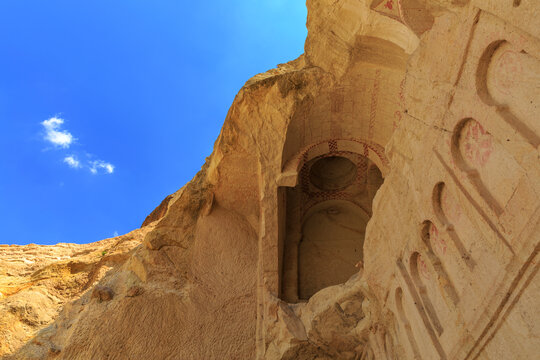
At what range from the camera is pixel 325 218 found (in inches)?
346

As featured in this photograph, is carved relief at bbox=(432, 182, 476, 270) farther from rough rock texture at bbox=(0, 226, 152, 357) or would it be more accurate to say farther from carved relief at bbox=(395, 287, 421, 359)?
rough rock texture at bbox=(0, 226, 152, 357)

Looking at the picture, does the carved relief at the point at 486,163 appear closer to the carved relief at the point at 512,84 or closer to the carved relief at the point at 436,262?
the carved relief at the point at 512,84

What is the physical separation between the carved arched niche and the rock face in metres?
0.04

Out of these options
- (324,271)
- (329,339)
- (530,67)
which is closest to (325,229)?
(324,271)

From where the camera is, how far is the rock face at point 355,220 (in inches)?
116

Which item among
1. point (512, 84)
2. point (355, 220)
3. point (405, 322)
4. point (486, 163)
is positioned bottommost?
point (405, 322)

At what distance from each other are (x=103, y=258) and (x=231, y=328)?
4150 mm

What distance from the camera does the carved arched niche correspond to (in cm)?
793

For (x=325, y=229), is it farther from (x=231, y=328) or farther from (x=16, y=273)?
(x=16, y=273)

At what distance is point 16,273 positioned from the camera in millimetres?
8938

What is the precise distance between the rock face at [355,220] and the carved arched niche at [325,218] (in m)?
0.04

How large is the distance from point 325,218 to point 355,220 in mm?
660

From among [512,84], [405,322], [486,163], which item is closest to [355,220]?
[405,322]

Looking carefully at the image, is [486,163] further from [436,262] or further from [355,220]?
[355,220]
